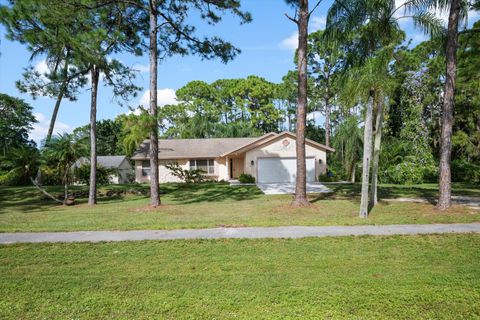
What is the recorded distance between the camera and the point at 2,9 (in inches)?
380

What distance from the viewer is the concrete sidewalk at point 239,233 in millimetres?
7023

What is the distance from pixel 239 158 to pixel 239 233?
62.2 ft

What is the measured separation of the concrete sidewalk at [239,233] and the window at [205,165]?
727 inches

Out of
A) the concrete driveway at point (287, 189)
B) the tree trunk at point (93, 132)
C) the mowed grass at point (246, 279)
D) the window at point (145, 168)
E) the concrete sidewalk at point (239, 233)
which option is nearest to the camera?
the mowed grass at point (246, 279)

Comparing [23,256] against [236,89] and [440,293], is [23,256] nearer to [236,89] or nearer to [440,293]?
[440,293]

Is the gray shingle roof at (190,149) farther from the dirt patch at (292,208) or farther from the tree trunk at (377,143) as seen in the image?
the tree trunk at (377,143)

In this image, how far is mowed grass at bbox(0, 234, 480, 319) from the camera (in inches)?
145

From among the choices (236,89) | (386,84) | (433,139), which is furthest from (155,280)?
(236,89)

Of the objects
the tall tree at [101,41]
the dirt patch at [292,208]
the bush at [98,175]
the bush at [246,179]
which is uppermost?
the tall tree at [101,41]

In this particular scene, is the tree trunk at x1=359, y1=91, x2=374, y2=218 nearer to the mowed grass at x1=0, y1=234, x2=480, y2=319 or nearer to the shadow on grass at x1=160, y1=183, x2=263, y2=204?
the mowed grass at x1=0, y1=234, x2=480, y2=319

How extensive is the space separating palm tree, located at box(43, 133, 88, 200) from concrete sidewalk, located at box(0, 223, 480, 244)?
6.29m

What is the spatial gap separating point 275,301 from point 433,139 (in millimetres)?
25639

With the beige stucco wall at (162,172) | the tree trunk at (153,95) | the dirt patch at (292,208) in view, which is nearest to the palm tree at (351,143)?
the beige stucco wall at (162,172)

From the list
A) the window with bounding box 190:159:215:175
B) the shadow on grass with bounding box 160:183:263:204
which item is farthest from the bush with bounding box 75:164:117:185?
the shadow on grass with bounding box 160:183:263:204
